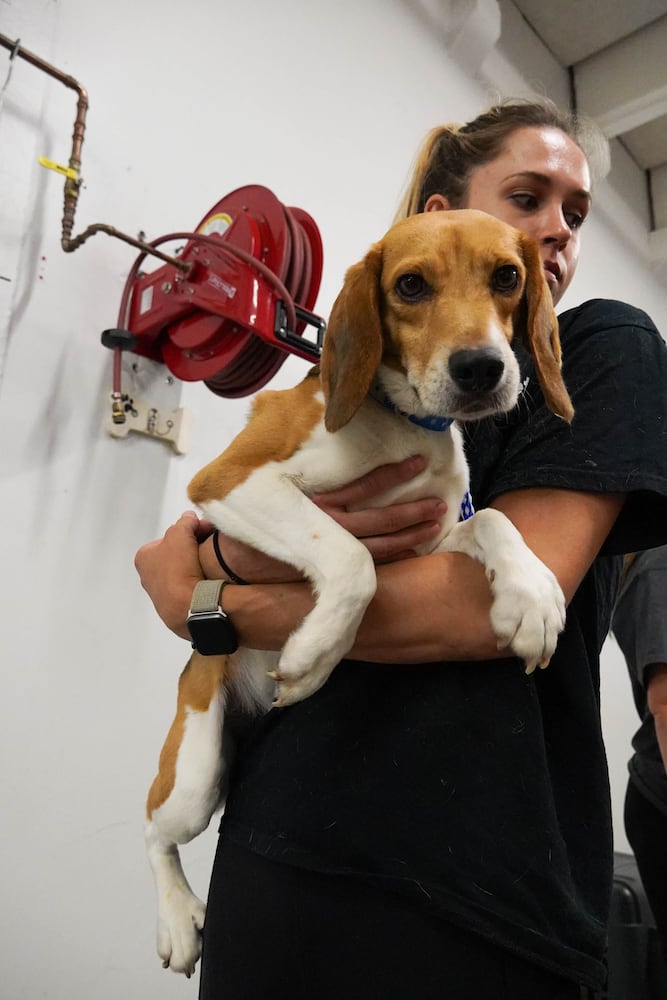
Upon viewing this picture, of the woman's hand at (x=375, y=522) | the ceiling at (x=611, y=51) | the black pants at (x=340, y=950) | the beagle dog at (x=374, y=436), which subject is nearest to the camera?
the black pants at (x=340, y=950)

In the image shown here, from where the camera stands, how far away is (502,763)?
693mm

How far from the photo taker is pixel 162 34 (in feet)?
5.69

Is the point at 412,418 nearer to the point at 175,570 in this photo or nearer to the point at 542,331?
the point at 542,331

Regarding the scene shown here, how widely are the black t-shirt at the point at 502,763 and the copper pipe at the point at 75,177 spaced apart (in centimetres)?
96

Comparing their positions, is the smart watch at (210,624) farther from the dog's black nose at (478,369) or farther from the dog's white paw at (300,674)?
the dog's black nose at (478,369)

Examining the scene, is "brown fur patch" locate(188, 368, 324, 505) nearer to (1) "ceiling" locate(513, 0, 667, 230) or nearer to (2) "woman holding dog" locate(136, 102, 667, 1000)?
(2) "woman holding dog" locate(136, 102, 667, 1000)

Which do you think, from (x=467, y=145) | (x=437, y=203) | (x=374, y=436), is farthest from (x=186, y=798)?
(x=467, y=145)

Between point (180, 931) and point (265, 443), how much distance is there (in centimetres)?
72

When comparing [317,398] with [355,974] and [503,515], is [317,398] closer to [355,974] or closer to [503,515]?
[503,515]

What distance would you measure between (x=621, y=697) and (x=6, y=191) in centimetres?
349

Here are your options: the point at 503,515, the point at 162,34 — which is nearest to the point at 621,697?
the point at 503,515

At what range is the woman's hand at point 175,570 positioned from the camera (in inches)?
36.4

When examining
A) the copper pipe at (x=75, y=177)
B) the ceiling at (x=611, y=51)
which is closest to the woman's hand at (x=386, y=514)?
the copper pipe at (x=75, y=177)

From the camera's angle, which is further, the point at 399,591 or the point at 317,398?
the point at 317,398
